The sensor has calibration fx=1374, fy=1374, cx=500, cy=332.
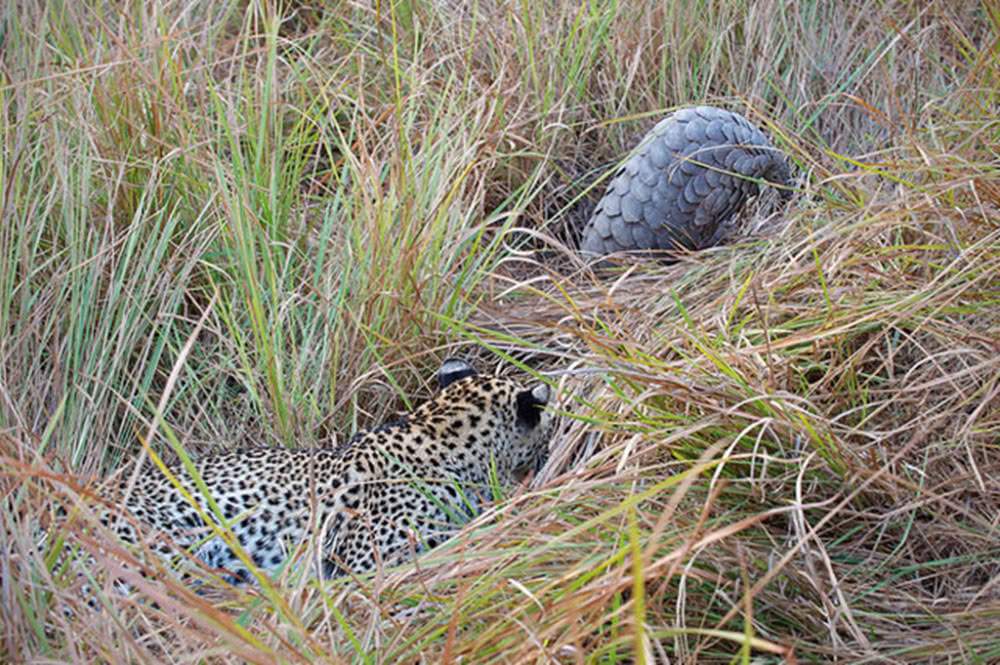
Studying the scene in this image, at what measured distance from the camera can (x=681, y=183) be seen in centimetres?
486

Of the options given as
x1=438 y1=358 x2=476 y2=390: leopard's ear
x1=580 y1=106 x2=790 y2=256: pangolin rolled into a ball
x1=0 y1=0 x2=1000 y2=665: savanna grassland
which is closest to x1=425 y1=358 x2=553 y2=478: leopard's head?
x1=438 y1=358 x2=476 y2=390: leopard's ear

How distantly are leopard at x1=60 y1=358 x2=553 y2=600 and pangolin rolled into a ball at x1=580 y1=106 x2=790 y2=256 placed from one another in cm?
83

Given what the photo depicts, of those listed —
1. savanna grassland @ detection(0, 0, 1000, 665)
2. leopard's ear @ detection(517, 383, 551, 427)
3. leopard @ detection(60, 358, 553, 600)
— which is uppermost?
savanna grassland @ detection(0, 0, 1000, 665)

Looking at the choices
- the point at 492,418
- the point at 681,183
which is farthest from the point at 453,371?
→ the point at 681,183

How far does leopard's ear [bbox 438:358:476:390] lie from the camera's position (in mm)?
4293

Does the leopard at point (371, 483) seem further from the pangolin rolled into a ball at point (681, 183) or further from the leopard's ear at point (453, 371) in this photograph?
the pangolin rolled into a ball at point (681, 183)

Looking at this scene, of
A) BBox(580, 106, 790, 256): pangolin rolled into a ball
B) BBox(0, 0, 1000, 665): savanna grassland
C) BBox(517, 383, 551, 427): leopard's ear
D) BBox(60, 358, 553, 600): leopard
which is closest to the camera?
BBox(0, 0, 1000, 665): savanna grassland

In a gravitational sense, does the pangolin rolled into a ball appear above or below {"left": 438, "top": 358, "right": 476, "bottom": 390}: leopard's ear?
above

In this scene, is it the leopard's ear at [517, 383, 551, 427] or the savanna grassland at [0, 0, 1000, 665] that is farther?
the leopard's ear at [517, 383, 551, 427]

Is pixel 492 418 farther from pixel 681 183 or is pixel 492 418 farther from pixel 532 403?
pixel 681 183

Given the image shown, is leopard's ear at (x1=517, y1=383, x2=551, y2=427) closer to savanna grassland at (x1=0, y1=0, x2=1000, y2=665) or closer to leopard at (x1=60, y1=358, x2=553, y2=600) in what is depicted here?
leopard at (x1=60, y1=358, x2=553, y2=600)

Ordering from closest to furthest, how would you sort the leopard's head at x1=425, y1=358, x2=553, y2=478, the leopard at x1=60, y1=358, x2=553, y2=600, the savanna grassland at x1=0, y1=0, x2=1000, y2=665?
the savanna grassland at x1=0, y1=0, x2=1000, y2=665, the leopard at x1=60, y1=358, x2=553, y2=600, the leopard's head at x1=425, y1=358, x2=553, y2=478

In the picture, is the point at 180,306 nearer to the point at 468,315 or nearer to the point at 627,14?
the point at 468,315

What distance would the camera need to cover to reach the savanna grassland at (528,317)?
2891mm
